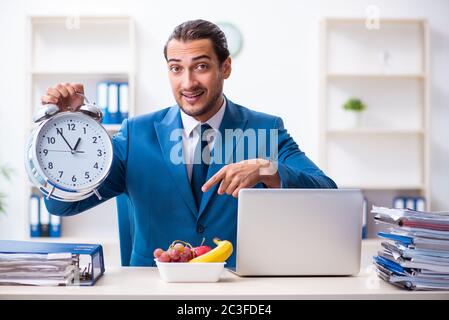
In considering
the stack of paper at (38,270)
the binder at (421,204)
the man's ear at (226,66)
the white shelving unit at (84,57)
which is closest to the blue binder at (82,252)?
the stack of paper at (38,270)

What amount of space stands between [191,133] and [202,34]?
1.30 ft

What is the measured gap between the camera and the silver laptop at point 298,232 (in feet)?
5.99

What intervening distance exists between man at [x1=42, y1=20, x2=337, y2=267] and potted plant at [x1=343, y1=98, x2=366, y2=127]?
7.12 ft

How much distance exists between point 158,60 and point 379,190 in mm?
1843

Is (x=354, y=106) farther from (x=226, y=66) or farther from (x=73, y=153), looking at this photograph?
(x=73, y=153)

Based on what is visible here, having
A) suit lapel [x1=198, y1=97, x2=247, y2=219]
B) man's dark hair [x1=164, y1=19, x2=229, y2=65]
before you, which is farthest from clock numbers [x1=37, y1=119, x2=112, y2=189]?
man's dark hair [x1=164, y1=19, x2=229, y2=65]

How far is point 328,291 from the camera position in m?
1.66

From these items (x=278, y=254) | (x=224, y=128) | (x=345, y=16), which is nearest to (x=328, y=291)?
(x=278, y=254)

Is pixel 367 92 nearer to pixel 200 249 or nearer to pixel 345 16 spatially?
pixel 345 16

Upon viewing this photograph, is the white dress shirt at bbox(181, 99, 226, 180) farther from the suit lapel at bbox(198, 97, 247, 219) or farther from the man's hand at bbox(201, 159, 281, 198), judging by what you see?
the man's hand at bbox(201, 159, 281, 198)

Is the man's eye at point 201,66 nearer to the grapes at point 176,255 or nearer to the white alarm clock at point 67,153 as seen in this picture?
the white alarm clock at point 67,153

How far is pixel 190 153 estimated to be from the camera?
256 centimetres

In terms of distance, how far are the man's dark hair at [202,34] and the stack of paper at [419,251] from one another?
1132mm

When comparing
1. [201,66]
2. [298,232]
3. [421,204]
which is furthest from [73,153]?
[421,204]
